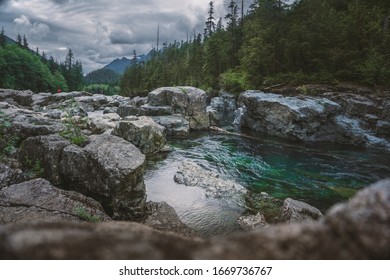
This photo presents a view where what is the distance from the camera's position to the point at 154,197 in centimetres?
916

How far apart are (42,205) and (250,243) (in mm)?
5400

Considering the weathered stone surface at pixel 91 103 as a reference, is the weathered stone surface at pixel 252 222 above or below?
below

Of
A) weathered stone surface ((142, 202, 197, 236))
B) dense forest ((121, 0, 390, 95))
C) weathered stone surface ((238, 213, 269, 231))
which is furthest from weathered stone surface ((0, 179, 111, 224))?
dense forest ((121, 0, 390, 95))

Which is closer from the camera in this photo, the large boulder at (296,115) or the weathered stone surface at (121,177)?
the weathered stone surface at (121,177)

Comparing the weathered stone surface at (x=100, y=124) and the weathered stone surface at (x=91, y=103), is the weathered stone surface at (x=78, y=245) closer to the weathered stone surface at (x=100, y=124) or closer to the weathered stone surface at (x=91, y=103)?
the weathered stone surface at (x=100, y=124)

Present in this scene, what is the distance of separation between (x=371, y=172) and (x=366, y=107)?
8254 mm

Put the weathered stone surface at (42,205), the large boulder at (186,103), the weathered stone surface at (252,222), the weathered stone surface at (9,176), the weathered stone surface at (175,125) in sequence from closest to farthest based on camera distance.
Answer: the weathered stone surface at (42,205) → the weathered stone surface at (9,176) → the weathered stone surface at (252,222) → the weathered stone surface at (175,125) → the large boulder at (186,103)

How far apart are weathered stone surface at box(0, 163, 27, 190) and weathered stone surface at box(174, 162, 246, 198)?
5.66m

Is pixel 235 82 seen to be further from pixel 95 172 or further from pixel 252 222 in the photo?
pixel 95 172

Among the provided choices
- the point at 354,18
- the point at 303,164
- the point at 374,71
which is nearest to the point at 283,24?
the point at 354,18

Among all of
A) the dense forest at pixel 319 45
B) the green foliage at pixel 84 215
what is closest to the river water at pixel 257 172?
the green foliage at pixel 84 215

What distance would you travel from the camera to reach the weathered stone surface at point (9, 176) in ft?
19.6

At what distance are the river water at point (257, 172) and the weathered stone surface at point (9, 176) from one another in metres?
4.15

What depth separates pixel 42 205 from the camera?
5.25 m
